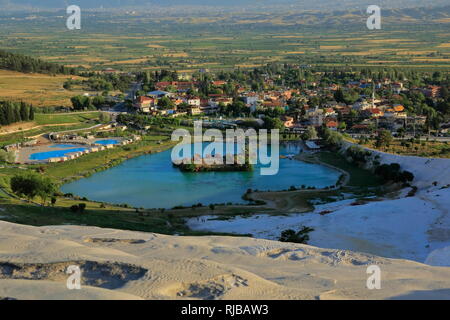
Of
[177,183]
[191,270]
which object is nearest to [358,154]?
[177,183]

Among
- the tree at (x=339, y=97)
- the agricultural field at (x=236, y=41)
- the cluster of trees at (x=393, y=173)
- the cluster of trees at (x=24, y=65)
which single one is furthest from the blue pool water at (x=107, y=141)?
the agricultural field at (x=236, y=41)

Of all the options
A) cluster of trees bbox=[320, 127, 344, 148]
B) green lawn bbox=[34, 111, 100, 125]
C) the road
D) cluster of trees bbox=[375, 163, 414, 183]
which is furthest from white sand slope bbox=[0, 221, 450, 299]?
the road

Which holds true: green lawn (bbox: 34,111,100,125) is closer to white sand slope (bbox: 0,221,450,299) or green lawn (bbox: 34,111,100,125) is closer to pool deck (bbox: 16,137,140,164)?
pool deck (bbox: 16,137,140,164)

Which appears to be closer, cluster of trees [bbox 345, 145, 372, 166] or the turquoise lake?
the turquoise lake

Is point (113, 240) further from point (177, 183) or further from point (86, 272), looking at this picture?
point (177, 183)

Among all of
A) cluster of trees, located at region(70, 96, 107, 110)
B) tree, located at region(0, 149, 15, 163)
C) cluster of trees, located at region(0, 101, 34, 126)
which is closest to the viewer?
tree, located at region(0, 149, 15, 163)

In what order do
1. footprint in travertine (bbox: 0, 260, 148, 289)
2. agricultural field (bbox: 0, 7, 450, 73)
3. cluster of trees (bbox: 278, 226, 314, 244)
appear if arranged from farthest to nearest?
agricultural field (bbox: 0, 7, 450, 73) < cluster of trees (bbox: 278, 226, 314, 244) < footprint in travertine (bbox: 0, 260, 148, 289)

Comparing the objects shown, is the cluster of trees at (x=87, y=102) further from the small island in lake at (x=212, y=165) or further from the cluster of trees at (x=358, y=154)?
the cluster of trees at (x=358, y=154)

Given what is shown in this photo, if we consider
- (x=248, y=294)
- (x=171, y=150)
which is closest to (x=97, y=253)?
(x=248, y=294)
